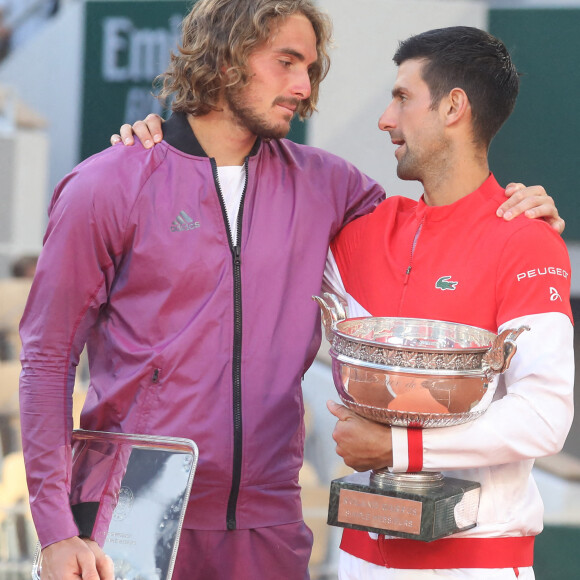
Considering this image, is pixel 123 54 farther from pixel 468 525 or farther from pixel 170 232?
pixel 468 525

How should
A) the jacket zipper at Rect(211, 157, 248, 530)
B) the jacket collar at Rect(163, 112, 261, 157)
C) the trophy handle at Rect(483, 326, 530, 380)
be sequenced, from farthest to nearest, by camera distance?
the jacket collar at Rect(163, 112, 261, 157) → the jacket zipper at Rect(211, 157, 248, 530) → the trophy handle at Rect(483, 326, 530, 380)

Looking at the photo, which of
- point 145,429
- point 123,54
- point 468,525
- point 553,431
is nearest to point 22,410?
point 145,429

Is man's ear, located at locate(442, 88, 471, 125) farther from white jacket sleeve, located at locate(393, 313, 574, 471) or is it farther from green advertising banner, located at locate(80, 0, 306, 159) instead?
green advertising banner, located at locate(80, 0, 306, 159)

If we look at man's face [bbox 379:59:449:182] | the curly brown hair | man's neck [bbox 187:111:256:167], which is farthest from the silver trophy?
the curly brown hair

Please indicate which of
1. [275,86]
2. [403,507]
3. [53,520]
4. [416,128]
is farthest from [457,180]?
[53,520]

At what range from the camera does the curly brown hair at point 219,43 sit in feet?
6.72

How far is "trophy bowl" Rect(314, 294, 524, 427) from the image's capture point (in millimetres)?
1543

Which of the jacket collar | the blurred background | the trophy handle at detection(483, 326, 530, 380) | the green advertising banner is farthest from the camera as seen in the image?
the green advertising banner

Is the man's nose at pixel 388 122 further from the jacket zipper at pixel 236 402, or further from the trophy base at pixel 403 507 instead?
the trophy base at pixel 403 507

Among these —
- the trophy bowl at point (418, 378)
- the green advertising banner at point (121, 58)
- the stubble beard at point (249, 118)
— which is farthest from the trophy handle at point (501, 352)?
the green advertising banner at point (121, 58)

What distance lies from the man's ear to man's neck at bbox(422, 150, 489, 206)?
0.08m

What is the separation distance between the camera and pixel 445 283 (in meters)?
1.83

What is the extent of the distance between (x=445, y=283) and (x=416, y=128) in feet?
1.16

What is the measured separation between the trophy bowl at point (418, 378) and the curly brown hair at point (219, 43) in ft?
2.30
